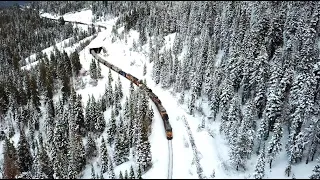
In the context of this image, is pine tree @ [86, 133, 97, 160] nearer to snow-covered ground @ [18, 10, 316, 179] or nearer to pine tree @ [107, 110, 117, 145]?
snow-covered ground @ [18, 10, 316, 179]

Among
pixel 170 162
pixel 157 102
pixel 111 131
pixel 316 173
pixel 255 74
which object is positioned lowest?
pixel 111 131

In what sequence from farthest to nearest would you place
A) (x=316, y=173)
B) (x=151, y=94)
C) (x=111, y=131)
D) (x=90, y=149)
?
1. (x=151, y=94)
2. (x=111, y=131)
3. (x=90, y=149)
4. (x=316, y=173)

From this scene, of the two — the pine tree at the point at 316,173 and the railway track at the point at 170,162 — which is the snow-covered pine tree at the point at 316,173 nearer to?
the pine tree at the point at 316,173

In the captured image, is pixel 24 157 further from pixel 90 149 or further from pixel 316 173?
pixel 316 173

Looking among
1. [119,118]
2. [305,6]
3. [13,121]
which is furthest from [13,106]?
[305,6]

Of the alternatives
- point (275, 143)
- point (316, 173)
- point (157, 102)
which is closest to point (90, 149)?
point (157, 102)

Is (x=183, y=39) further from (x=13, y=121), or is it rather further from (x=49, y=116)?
(x=13, y=121)

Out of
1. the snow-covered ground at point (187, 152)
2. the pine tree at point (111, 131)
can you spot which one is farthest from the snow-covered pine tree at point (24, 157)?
the pine tree at point (111, 131)

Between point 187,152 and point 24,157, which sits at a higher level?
point 187,152

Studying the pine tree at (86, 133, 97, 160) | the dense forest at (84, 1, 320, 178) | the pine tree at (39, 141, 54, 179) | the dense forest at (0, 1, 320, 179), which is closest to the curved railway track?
the dense forest at (0, 1, 320, 179)
